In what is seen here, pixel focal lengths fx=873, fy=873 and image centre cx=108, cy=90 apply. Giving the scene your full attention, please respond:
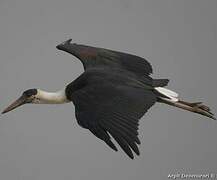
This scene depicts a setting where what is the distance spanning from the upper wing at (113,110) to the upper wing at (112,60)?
4.19 ft

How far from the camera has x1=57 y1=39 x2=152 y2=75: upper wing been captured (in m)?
11.9

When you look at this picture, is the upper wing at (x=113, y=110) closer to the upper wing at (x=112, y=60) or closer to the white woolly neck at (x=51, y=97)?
the white woolly neck at (x=51, y=97)

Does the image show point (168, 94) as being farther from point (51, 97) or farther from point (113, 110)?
point (113, 110)

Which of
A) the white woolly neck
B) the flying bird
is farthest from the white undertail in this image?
the white woolly neck

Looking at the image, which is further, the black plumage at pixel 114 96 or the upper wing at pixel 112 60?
the upper wing at pixel 112 60

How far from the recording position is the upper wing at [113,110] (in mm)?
9266

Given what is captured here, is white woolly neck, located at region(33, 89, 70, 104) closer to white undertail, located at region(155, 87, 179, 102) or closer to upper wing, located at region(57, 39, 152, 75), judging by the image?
upper wing, located at region(57, 39, 152, 75)

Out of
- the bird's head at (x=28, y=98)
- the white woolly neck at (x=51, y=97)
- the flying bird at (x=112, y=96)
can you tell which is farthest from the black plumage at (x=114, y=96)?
the bird's head at (x=28, y=98)

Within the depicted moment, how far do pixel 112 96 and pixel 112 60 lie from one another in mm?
2081

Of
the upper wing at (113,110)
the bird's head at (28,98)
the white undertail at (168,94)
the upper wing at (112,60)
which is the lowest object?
the bird's head at (28,98)

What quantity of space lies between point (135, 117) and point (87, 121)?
0.53 meters

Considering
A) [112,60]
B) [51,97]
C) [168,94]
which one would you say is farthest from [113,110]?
[112,60]

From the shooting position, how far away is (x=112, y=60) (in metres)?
12.1

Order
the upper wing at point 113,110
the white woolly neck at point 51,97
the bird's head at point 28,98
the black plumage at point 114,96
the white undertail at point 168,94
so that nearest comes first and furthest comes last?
the upper wing at point 113,110 < the black plumage at point 114,96 < the white undertail at point 168,94 < the white woolly neck at point 51,97 < the bird's head at point 28,98
